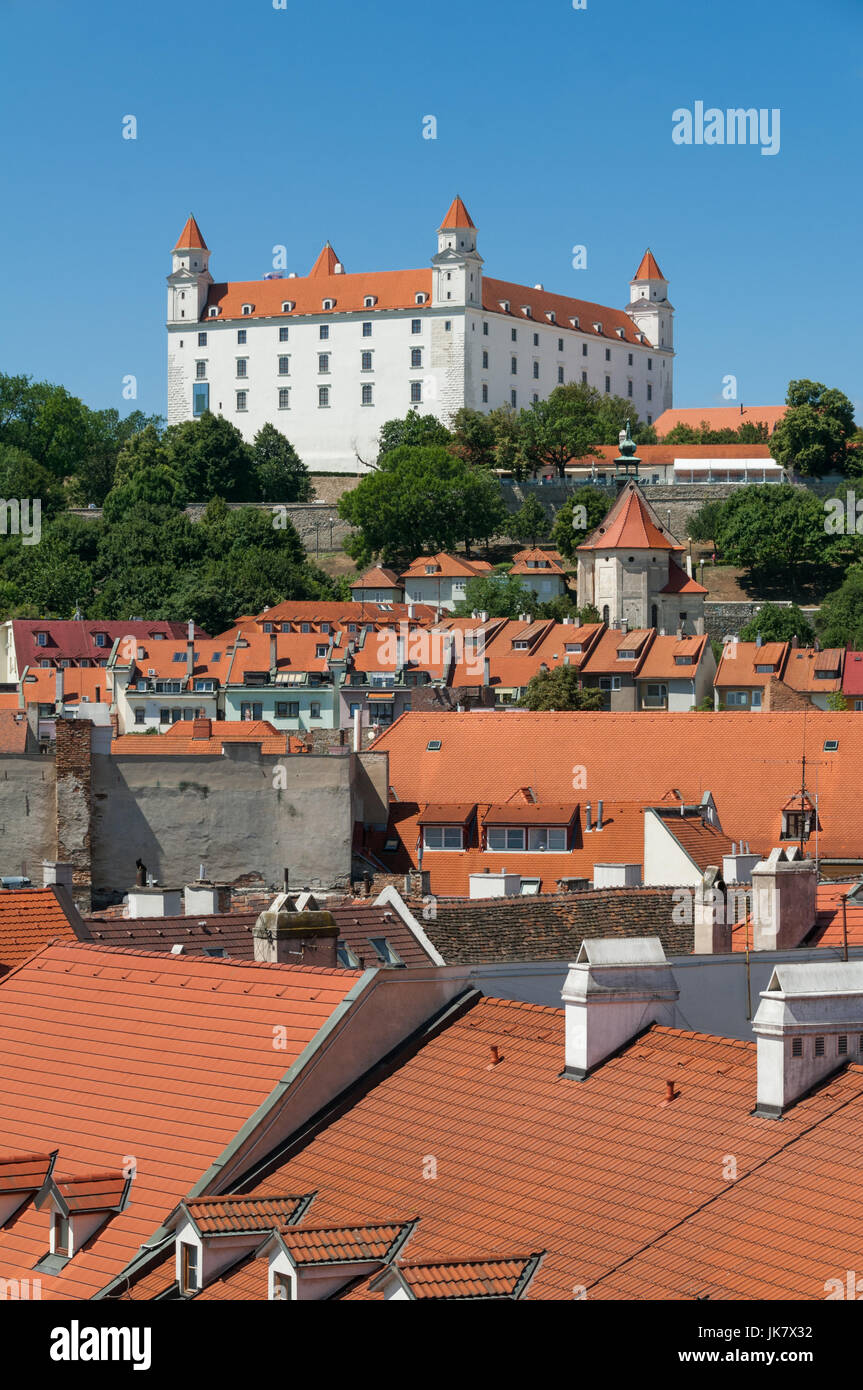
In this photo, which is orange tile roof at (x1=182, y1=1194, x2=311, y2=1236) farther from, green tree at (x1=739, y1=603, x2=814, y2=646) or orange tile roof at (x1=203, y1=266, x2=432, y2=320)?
orange tile roof at (x1=203, y1=266, x2=432, y2=320)

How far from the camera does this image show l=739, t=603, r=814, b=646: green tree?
85562mm

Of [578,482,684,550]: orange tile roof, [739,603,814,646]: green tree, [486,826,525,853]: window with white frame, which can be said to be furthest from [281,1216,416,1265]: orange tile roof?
[739,603,814,646]: green tree

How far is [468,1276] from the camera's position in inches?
331

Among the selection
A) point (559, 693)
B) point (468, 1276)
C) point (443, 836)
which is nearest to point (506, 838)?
point (443, 836)

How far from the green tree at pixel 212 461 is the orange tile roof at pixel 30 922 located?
92056 mm

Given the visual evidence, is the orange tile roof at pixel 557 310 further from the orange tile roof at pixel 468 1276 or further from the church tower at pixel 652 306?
the orange tile roof at pixel 468 1276

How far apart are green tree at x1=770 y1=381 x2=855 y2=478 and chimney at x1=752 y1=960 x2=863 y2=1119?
9567 centimetres

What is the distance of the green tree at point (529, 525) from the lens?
338ft

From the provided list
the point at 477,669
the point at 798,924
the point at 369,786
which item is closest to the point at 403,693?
the point at 477,669

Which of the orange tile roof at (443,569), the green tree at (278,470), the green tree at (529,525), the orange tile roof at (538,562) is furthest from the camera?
the green tree at (278,470)

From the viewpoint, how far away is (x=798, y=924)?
1730 cm

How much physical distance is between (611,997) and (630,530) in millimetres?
72734

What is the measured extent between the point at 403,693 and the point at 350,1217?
187 feet

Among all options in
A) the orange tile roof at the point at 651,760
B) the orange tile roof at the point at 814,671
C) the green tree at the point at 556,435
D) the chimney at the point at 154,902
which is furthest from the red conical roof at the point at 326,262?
the chimney at the point at 154,902
